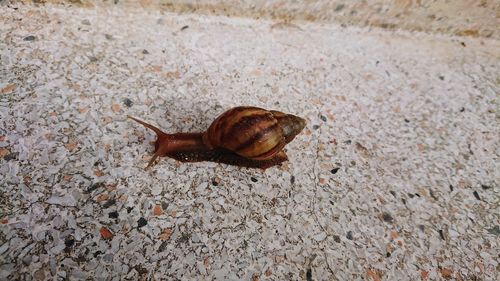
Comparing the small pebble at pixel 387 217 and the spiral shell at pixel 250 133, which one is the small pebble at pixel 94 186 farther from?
the small pebble at pixel 387 217

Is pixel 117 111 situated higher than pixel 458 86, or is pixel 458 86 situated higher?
pixel 458 86

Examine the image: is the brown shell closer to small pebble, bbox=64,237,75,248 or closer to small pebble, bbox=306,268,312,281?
small pebble, bbox=306,268,312,281

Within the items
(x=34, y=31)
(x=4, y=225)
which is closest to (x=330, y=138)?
(x=4, y=225)

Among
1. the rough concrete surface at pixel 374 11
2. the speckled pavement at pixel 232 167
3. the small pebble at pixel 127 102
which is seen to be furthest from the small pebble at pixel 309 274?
the rough concrete surface at pixel 374 11

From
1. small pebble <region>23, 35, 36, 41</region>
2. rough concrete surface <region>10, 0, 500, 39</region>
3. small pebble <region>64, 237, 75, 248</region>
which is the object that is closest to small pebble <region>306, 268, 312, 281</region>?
small pebble <region>64, 237, 75, 248</region>

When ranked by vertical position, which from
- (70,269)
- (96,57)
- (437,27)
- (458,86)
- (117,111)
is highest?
(437,27)

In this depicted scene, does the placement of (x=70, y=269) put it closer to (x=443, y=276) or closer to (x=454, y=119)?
(x=443, y=276)

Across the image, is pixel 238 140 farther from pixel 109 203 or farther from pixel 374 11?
pixel 374 11
